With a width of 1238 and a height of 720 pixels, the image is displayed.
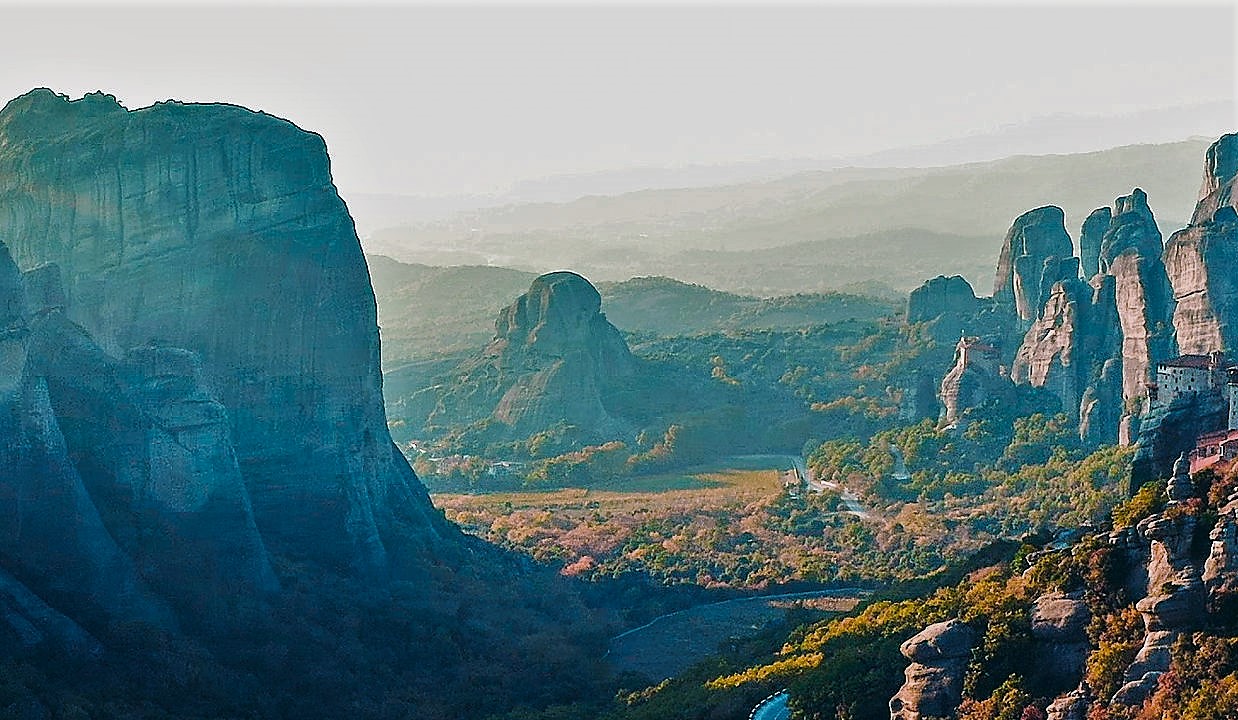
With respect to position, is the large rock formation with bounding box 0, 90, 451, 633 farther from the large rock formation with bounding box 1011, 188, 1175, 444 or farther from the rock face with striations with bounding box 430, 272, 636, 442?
the rock face with striations with bounding box 430, 272, 636, 442

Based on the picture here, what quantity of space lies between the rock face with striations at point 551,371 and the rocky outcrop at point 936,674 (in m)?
68.3

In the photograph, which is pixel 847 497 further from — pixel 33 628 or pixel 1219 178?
pixel 33 628

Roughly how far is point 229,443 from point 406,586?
9.03m

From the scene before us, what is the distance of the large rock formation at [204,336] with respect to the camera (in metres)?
49.8

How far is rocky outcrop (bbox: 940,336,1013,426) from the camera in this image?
86688 millimetres

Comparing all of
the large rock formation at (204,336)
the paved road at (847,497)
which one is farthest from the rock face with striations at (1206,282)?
the large rock formation at (204,336)

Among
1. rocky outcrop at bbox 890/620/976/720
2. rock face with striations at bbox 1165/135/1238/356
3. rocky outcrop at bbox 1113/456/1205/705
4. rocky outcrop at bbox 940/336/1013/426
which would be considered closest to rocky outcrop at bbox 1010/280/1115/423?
rocky outcrop at bbox 940/336/1013/426

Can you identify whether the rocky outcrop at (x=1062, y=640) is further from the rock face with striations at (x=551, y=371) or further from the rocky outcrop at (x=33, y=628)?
the rock face with striations at (x=551, y=371)

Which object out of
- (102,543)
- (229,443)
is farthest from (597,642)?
(102,543)

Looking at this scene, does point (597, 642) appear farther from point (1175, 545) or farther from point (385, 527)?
point (1175, 545)

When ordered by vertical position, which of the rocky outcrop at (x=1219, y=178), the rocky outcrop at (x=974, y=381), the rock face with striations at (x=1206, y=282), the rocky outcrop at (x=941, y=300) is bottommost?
the rocky outcrop at (x=974, y=381)

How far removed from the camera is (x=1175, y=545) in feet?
102

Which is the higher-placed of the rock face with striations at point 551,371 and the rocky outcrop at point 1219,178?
the rocky outcrop at point 1219,178

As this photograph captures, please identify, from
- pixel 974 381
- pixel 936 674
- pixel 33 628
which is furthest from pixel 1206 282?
pixel 33 628
